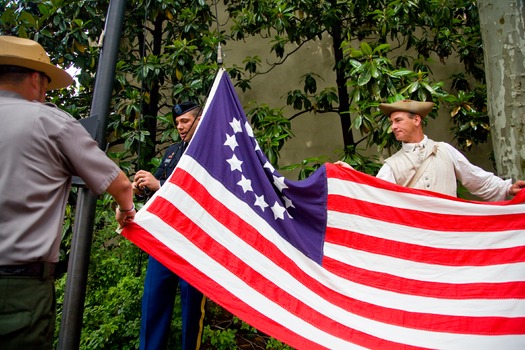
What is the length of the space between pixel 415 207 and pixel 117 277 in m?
2.98

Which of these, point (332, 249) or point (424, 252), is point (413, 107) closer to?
point (424, 252)

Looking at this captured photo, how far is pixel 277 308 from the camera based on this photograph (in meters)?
2.65

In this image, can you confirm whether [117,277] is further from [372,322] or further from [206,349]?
[372,322]

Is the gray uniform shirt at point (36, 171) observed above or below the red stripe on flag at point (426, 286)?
above

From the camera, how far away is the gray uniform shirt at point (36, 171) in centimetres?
190

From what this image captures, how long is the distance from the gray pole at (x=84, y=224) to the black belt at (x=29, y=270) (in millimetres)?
624

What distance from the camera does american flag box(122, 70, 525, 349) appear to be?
2615 millimetres

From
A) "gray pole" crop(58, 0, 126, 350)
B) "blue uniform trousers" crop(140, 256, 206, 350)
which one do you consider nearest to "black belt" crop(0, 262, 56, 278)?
"gray pole" crop(58, 0, 126, 350)

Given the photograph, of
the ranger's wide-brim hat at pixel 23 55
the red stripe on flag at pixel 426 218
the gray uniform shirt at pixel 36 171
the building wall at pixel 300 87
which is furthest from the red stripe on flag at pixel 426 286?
the building wall at pixel 300 87

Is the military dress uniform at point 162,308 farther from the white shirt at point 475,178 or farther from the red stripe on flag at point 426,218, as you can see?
the white shirt at point 475,178

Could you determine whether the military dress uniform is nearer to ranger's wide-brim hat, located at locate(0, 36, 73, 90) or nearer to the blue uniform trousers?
the blue uniform trousers

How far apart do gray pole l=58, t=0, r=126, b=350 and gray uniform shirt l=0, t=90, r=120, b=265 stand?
61 centimetres

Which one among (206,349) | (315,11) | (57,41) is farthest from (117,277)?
(315,11)

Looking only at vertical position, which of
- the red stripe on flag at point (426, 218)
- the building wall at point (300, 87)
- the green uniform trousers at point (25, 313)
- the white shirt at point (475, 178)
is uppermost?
the building wall at point (300, 87)
